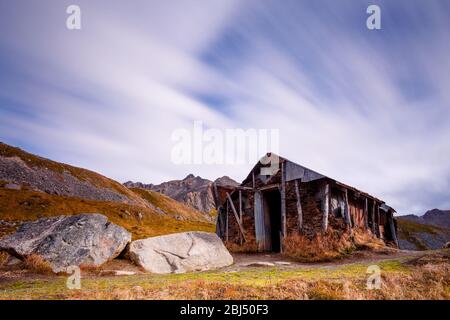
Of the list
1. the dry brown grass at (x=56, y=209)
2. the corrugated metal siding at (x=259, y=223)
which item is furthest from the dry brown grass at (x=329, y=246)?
the dry brown grass at (x=56, y=209)

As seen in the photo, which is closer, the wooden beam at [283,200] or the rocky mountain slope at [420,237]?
the wooden beam at [283,200]

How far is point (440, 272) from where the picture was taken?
652cm

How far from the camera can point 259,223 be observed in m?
17.4

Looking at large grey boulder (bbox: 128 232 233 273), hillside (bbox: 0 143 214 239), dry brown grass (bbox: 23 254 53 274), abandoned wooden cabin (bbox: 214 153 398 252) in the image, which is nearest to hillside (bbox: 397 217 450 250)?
hillside (bbox: 0 143 214 239)

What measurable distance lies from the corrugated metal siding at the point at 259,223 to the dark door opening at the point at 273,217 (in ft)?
1.21

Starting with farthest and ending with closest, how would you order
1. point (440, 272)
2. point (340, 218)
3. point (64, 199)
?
point (64, 199), point (340, 218), point (440, 272)

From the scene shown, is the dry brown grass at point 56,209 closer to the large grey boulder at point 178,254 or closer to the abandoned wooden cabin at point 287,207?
the abandoned wooden cabin at point 287,207

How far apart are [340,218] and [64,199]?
4648 cm

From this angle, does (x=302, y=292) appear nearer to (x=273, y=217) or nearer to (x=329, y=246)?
(x=329, y=246)

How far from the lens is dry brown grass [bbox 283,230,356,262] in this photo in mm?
13188

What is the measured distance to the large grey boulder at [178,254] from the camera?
11.2 meters

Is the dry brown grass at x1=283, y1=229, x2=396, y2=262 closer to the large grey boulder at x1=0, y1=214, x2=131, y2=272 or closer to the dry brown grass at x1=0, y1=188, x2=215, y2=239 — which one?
the large grey boulder at x1=0, y1=214, x2=131, y2=272
